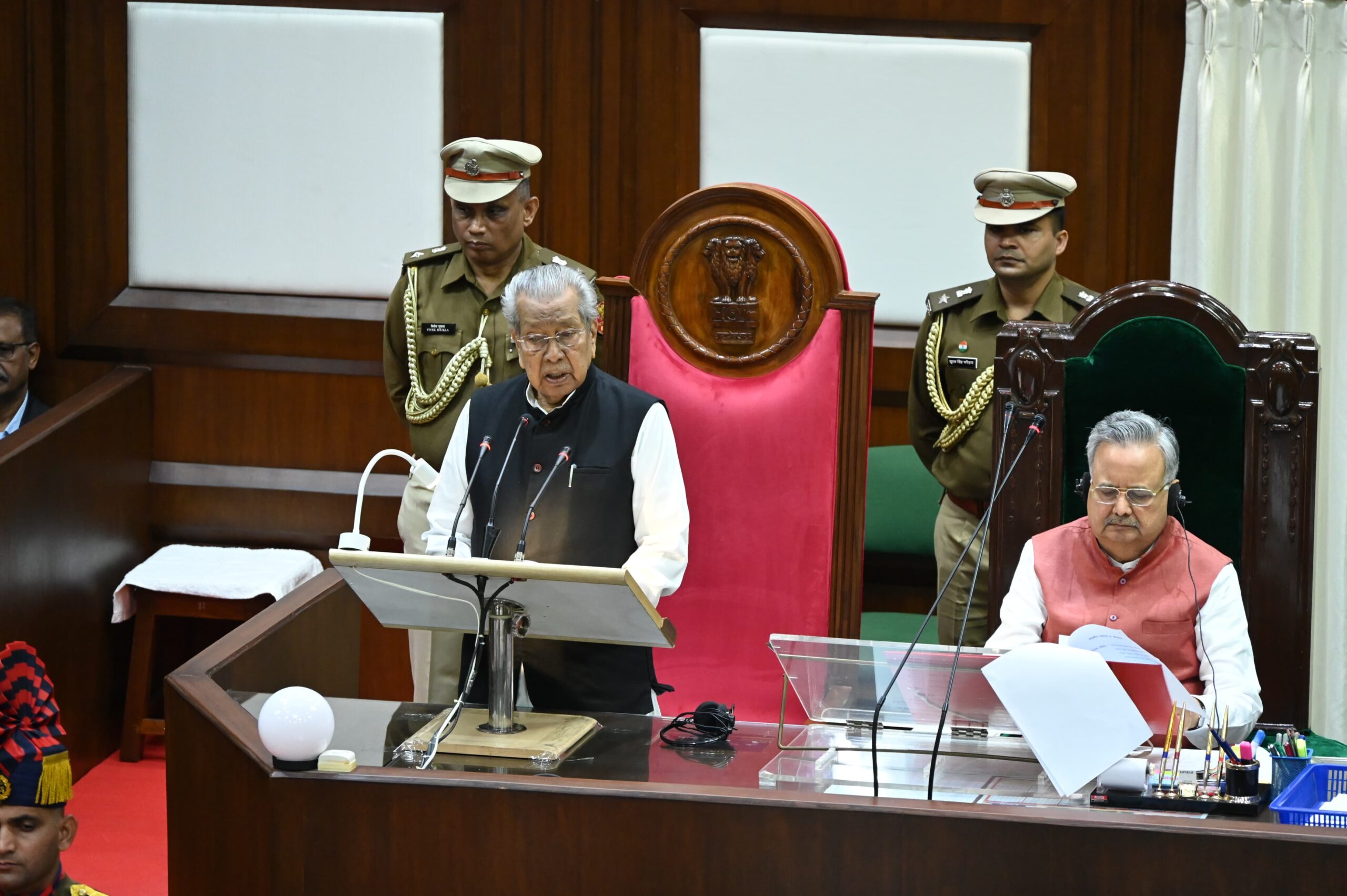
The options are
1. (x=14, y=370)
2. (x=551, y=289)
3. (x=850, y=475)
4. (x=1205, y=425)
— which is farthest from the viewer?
(x=14, y=370)

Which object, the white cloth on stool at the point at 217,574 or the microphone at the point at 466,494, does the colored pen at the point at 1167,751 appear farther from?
the white cloth on stool at the point at 217,574

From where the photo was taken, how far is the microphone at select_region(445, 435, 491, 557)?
7.80 ft

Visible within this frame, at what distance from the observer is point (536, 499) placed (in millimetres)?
2393

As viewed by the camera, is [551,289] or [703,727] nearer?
[703,727]

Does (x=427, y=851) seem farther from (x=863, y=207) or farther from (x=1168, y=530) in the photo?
(x=863, y=207)

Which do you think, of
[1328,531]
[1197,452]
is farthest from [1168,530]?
[1328,531]

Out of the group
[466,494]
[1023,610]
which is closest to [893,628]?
[1023,610]

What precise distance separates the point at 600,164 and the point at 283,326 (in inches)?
43.2

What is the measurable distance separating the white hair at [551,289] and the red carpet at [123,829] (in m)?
1.37

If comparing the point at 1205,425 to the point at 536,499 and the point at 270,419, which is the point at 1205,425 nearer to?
the point at 536,499

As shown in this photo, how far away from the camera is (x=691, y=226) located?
3133 millimetres

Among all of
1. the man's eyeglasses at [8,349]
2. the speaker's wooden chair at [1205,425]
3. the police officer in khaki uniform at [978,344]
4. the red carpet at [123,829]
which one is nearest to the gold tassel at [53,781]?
the red carpet at [123,829]

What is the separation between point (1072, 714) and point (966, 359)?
5.31ft

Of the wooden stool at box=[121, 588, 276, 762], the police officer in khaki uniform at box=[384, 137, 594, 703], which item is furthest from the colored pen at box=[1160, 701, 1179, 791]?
the wooden stool at box=[121, 588, 276, 762]
